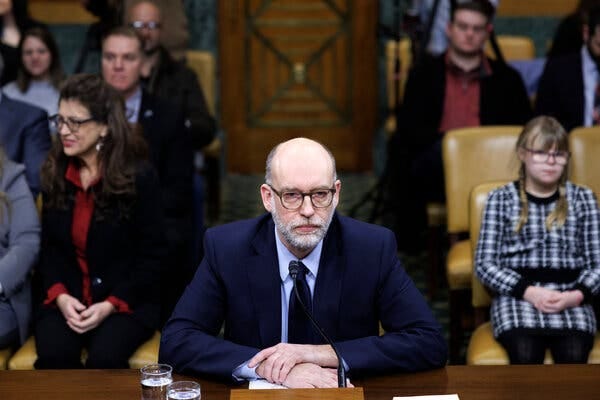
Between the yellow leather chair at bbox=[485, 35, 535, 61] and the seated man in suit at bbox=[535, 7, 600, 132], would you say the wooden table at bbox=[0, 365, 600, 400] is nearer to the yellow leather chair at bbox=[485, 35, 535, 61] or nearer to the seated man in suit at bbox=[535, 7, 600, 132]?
the seated man in suit at bbox=[535, 7, 600, 132]

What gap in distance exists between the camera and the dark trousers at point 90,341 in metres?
3.36

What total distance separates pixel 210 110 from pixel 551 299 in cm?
308

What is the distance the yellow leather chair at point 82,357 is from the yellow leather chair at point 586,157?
1785mm

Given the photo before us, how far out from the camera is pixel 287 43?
784cm

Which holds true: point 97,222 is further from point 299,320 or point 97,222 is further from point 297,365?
point 297,365

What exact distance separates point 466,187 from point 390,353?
1.90 m

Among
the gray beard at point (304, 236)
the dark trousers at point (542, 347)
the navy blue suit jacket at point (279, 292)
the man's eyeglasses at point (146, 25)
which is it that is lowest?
the dark trousers at point (542, 347)

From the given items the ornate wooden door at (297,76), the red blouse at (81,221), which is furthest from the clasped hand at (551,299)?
the ornate wooden door at (297,76)

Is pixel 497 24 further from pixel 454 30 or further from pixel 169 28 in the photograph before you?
pixel 169 28

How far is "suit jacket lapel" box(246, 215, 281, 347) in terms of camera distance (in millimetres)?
2688

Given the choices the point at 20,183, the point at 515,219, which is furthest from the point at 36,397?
the point at 515,219

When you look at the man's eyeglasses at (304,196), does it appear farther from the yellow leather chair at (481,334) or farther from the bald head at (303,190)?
the yellow leather chair at (481,334)

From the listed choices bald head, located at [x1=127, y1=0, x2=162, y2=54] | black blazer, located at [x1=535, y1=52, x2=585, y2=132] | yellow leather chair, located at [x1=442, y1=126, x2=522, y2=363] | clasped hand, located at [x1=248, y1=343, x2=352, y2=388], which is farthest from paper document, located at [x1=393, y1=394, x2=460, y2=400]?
bald head, located at [x1=127, y1=0, x2=162, y2=54]

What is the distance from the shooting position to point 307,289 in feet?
8.76
